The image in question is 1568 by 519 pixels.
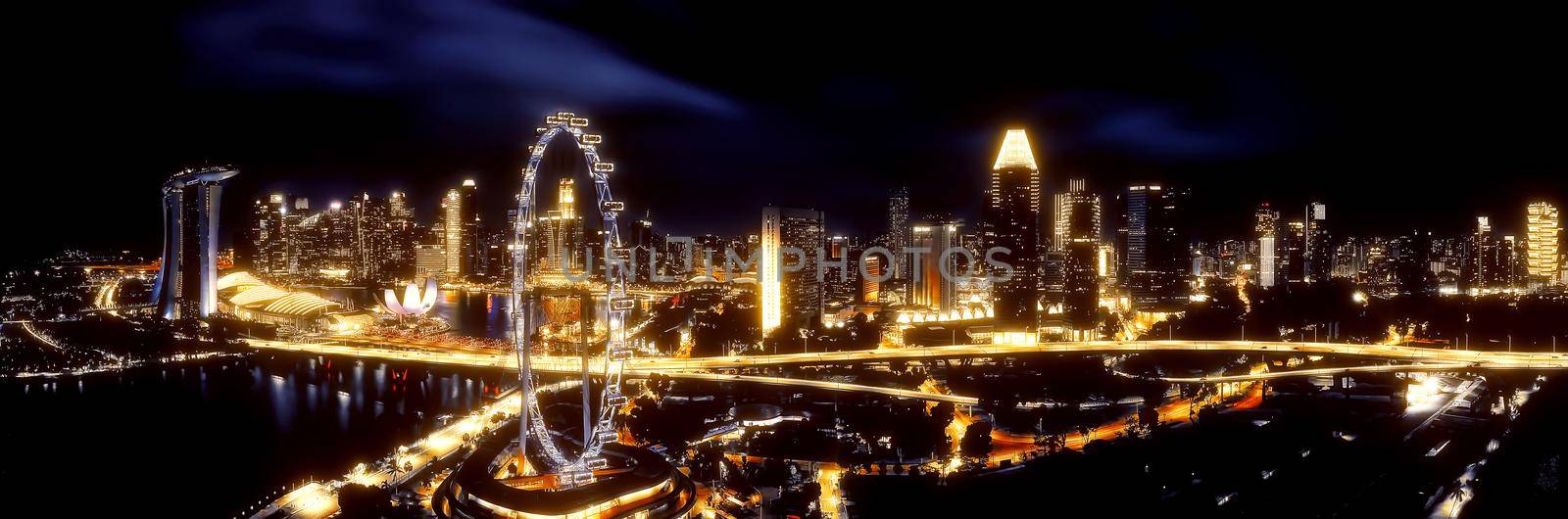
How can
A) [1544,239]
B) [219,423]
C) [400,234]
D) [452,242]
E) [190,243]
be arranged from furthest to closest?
1. [400,234]
2. [452,242]
3. [1544,239]
4. [190,243]
5. [219,423]

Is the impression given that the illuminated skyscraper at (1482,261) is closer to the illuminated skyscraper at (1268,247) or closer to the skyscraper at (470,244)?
the illuminated skyscraper at (1268,247)

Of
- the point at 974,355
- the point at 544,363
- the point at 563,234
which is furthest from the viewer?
the point at 563,234

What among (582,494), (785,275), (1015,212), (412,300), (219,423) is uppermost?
(1015,212)

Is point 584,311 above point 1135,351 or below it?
above

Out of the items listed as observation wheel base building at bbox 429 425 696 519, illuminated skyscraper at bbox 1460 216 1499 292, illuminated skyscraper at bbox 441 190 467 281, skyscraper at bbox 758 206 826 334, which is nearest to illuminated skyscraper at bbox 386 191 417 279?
illuminated skyscraper at bbox 441 190 467 281

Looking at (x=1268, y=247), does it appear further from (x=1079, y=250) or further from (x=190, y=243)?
(x=190, y=243)

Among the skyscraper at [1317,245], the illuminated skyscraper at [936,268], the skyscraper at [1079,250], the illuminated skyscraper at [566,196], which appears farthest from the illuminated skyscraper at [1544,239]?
the illuminated skyscraper at [566,196]

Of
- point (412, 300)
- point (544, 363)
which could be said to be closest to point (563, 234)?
point (544, 363)
